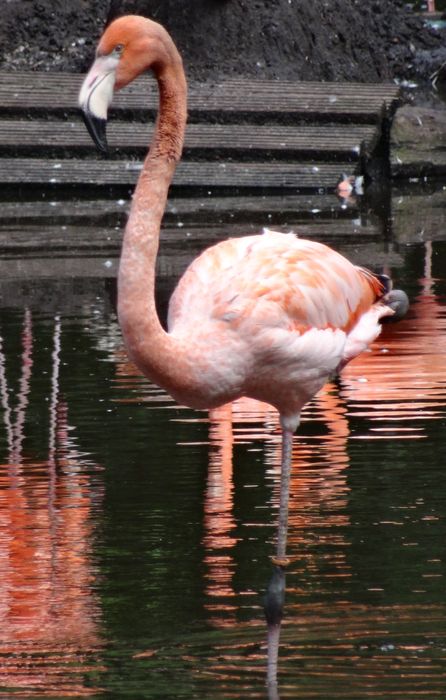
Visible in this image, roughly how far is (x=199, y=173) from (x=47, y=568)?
31.6ft

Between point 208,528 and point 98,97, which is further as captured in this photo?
point 208,528

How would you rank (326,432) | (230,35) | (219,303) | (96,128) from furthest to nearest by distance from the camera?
(230,35) < (326,432) < (219,303) < (96,128)

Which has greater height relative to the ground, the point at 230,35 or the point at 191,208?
the point at 230,35

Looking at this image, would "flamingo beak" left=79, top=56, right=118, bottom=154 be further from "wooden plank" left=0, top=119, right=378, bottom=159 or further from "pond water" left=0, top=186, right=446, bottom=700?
"wooden plank" left=0, top=119, right=378, bottom=159

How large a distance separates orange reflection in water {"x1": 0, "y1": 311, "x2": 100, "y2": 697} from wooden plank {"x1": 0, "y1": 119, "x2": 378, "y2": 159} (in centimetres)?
754

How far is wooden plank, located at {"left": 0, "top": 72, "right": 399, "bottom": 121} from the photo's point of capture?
14859mm

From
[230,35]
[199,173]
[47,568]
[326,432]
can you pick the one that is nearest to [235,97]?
[199,173]

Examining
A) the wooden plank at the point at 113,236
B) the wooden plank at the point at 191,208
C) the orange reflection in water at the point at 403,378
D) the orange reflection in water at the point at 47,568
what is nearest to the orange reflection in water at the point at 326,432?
the orange reflection in water at the point at 403,378

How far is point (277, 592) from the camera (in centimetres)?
481

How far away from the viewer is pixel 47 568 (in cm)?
535

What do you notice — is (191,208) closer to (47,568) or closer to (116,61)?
(47,568)

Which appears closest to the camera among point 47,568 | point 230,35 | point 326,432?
point 47,568

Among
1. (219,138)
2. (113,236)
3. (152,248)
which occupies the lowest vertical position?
(113,236)

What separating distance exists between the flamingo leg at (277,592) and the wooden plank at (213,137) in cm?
A: 960
